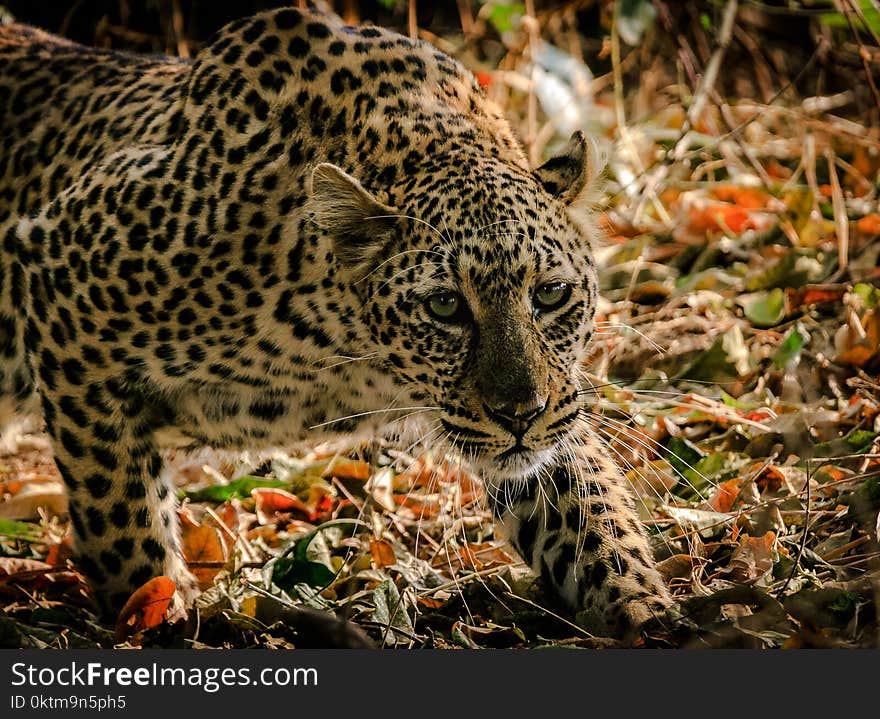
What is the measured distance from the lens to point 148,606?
16.0 feet

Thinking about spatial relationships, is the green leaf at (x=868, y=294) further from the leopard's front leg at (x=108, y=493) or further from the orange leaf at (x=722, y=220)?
the leopard's front leg at (x=108, y=493)

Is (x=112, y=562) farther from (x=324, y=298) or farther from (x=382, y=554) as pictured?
(x=324, y=298)

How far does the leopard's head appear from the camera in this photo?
4449mm

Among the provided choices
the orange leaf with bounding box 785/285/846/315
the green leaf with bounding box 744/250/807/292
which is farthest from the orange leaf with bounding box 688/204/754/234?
the orange leaf with bounding box 785/285/846/315

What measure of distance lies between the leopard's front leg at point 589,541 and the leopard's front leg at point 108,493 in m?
1.38

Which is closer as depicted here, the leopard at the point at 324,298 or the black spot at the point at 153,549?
the leopard at the point at 324,298

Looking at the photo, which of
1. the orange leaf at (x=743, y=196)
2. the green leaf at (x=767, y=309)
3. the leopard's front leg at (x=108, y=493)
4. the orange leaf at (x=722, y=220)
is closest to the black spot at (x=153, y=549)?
the leopard's front leg at (x=108, y=493)

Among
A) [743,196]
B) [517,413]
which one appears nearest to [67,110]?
[517,413]

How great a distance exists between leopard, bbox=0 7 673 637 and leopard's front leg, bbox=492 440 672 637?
0.01m

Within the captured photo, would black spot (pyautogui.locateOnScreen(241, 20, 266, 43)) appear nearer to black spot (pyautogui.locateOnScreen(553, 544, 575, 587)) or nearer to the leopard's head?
the leopard's head

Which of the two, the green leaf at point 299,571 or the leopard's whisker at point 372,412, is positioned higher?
the leopard's whisker at point 372,412

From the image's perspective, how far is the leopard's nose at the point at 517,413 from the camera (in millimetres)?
4418

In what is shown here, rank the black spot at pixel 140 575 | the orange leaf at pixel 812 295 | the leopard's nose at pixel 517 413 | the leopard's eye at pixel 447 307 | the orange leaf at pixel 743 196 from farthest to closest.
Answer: the orange leaf at pixel 743 196
the orange leaf at pixel 812 295
the black spot at pixel 140 575
the leopard's eye at pixel 447 307
the leopard's nose at pixel 517 413

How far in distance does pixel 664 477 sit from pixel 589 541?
1.18 meters
